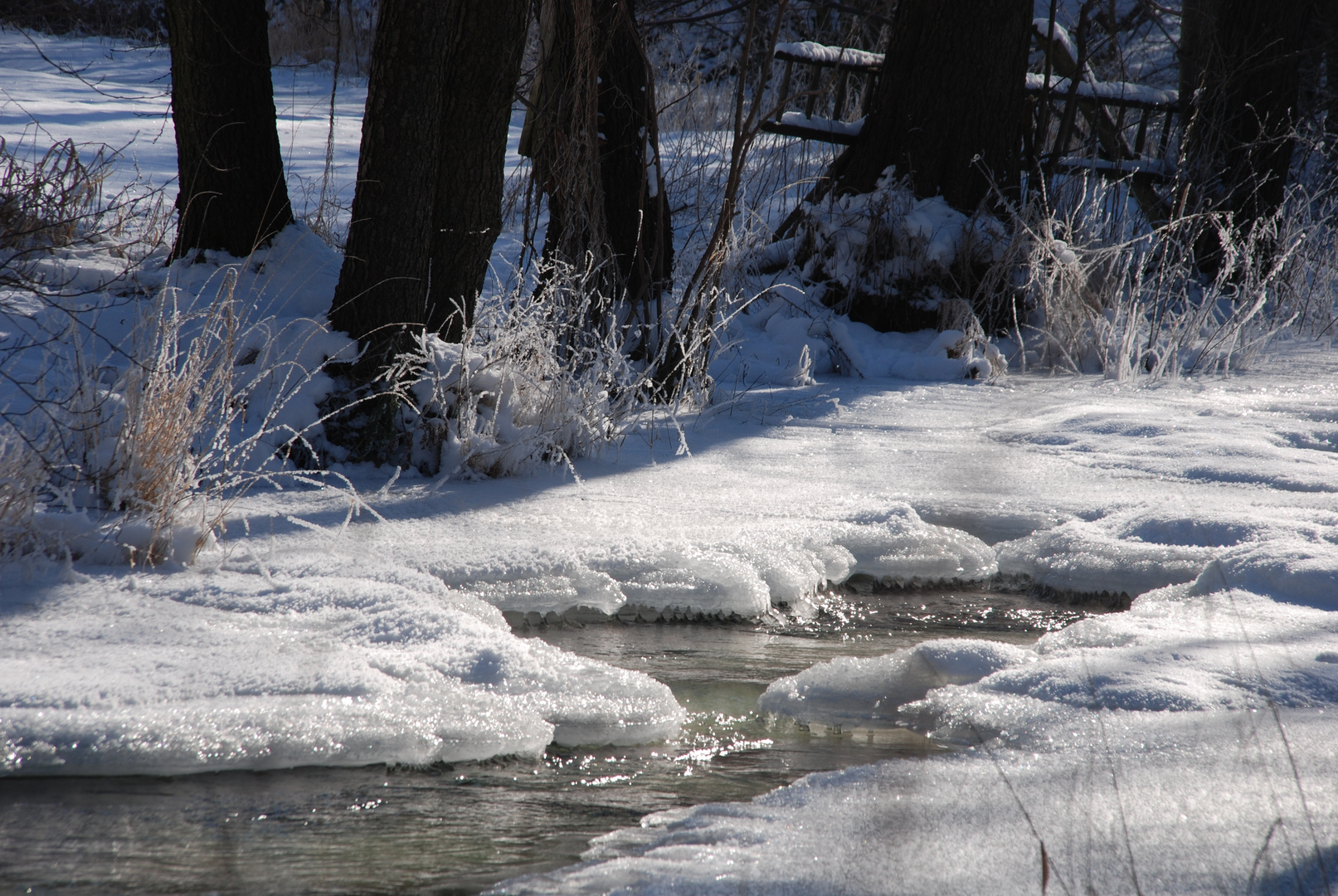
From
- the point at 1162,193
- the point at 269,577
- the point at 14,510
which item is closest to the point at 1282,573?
the point at 269,577

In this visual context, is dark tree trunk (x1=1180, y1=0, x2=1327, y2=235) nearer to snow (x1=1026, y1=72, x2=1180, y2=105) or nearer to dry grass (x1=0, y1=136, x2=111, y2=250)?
snow (x1=1026, y1=72, x2=1180, y2=105)

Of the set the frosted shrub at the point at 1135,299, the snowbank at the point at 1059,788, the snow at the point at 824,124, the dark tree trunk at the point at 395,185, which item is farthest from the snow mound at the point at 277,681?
the snow at the point at 824,124

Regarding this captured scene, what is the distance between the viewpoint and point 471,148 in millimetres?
3502

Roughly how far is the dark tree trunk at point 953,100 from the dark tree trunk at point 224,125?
3.81 m

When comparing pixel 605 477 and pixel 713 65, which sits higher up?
pixel 713 65

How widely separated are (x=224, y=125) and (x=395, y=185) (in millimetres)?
1100

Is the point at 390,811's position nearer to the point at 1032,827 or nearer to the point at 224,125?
the point at 1032,827

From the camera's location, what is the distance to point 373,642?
2115mm

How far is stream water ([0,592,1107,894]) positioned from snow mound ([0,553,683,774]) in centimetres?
4

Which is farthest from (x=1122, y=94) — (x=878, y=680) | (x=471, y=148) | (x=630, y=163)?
(x=878, y=680)

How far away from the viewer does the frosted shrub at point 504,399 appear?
3.40 meters

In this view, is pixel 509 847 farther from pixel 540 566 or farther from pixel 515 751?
pixel 540 566

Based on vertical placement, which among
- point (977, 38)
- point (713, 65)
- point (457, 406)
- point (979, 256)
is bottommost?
point (457, 406)

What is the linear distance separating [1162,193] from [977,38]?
2.50 metres
